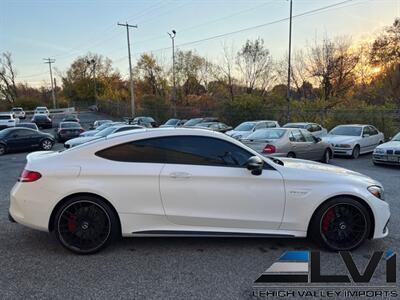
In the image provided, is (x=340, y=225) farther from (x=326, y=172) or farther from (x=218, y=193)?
(x=218, y=193)

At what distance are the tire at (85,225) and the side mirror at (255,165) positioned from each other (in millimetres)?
1707

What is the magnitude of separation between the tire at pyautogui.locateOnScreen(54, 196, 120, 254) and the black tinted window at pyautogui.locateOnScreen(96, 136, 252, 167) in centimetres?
64

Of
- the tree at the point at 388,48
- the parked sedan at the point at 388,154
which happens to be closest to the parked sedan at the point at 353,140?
the parked sedan at the point at 388,154

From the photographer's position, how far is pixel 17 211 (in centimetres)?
436

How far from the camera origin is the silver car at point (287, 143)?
1165 centimetres

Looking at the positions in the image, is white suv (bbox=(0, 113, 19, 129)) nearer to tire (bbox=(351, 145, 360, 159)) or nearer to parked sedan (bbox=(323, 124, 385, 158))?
parked sedan (bbox=(323, 124, 385, 158))

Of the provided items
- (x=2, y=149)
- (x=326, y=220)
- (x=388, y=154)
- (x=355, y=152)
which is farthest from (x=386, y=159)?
(x=2, y=149)

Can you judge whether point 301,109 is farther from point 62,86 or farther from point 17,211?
point 62,86

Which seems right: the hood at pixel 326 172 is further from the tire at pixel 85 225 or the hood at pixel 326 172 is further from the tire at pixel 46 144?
the tire at pixel 46 144

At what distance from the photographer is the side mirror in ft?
14.0

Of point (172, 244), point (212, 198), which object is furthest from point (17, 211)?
point (212, 198)

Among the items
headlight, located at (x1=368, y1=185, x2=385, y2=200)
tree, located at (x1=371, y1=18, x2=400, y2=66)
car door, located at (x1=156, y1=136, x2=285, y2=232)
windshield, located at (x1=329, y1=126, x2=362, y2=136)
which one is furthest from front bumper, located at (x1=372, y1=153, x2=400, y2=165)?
tree, located at (x1=371, y1=18, x2=400, y2=66)

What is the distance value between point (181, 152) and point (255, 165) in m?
0.91

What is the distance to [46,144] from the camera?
65.3ft
